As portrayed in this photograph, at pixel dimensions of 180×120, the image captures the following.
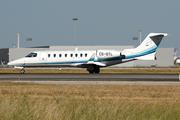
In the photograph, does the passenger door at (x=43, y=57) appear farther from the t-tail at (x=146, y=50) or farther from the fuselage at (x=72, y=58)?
the t-tail at (x=146, y=50)

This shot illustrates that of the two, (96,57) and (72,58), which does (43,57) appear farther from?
(96,57)

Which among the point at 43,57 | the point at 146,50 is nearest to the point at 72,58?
the point at 43,57

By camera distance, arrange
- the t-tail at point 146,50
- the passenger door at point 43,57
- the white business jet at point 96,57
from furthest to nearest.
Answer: the passenger door at point 43,57, the t-tail at point 146,50, the white business jet at point 96,57

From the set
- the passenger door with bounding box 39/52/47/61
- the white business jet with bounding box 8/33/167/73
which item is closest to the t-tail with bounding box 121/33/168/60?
the white business jet with bounding box 8/33/167/73

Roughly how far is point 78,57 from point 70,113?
26.8m

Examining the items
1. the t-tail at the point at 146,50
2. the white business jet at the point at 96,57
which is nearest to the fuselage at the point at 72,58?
the white business jet at the point at 96,57

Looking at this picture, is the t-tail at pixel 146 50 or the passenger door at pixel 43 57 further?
the passenger door at pixel 43 57

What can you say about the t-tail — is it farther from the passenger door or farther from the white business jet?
the passenger door

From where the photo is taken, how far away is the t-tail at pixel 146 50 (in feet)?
110

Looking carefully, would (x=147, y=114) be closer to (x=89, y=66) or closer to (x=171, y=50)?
(x=89, y=66)

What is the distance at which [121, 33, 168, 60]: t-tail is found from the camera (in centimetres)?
3356

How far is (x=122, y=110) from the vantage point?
761 cm

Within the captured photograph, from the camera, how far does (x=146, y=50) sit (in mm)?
33781

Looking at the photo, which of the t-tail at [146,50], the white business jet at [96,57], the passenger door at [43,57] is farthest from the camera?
the passenger door at [43,57]
